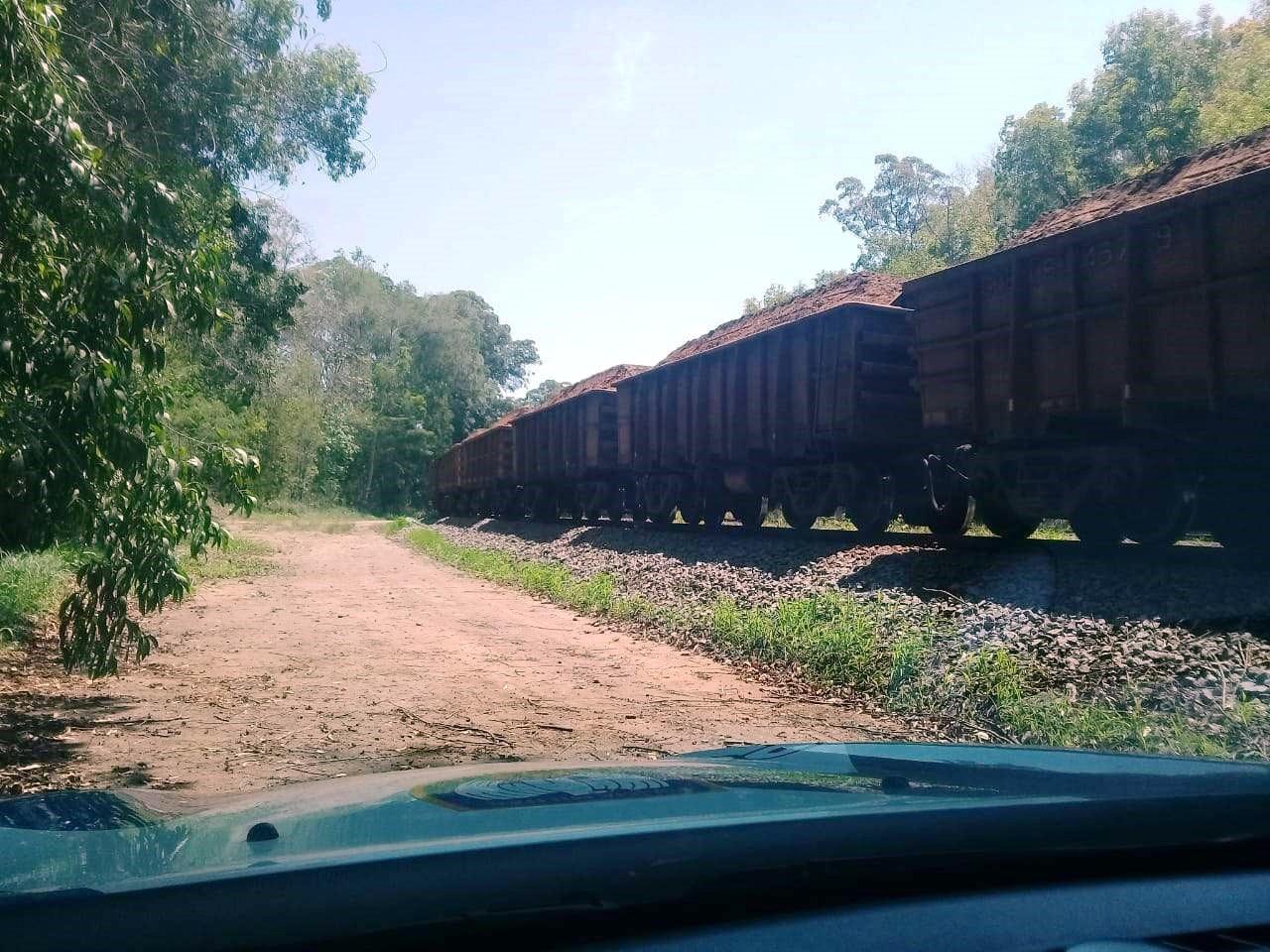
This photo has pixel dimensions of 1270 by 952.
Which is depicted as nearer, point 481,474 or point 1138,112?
point 1138,112

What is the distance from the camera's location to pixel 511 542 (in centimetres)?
2323

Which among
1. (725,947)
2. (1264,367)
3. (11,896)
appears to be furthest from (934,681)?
(11,896)

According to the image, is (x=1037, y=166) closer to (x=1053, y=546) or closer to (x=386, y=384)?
(x=1053, y=546)

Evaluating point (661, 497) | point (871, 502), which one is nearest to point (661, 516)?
point (661, 497)

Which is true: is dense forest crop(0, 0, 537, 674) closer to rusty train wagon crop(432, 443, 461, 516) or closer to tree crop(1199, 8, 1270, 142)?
tree crop(1199, 8, 1270, 142)

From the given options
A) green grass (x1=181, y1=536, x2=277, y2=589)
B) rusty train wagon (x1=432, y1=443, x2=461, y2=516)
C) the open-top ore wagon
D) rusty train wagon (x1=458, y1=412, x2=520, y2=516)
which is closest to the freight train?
green grass (x1=181, y1=536, x2=277, y2=589)

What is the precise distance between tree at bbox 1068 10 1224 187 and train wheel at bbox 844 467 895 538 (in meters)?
22.7

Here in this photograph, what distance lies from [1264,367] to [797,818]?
6.84 meters

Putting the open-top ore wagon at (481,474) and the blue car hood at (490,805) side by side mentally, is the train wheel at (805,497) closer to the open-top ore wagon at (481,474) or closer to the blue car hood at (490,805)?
the blue car hood at (490,805)

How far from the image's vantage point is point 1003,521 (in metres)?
10.5

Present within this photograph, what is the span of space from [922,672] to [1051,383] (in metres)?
3.45

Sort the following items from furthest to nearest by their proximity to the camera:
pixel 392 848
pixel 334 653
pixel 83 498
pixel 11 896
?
pixel 334 653 < pixel 83 498 < pixel 392 848 < pixel 11 896

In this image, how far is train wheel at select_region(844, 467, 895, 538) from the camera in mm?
12641

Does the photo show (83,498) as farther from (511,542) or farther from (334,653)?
(511,542)
